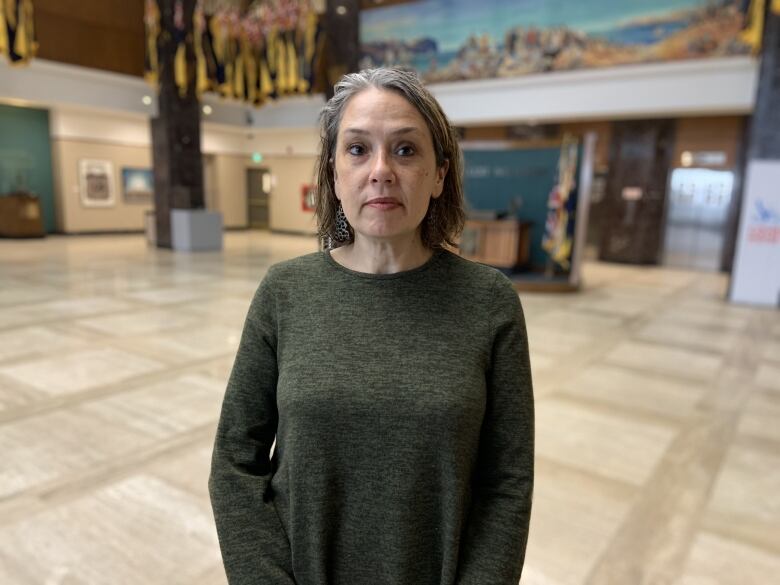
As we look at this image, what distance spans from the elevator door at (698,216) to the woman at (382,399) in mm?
14987

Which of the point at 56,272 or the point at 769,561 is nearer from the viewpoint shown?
the point at 769,561

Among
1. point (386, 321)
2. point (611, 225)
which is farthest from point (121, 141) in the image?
point (386, 321)

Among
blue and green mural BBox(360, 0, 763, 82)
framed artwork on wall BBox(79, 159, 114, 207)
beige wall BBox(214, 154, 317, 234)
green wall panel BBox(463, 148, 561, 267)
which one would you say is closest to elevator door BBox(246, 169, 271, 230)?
beige wall BBox(214, 154, 317, 234)

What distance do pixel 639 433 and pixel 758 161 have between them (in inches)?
287

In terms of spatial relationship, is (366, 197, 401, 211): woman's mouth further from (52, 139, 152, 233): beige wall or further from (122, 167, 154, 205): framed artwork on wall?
(122, 167, 154, 205): framed artwork on wall

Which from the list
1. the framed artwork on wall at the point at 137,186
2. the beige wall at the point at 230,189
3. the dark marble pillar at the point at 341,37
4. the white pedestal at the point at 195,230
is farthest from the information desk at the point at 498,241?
the beige wall at the point at 230,189

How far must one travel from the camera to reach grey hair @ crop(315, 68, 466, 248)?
1178mm

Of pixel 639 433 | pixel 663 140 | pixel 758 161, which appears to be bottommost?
pixel 639 433

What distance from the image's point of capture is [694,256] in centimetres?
1451

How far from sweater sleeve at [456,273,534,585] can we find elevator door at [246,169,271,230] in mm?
22130

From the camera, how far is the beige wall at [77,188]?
717 inches

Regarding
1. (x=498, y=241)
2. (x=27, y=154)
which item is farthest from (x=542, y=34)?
(x=27, y=154)

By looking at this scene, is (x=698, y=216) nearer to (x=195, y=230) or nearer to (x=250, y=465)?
(x=195, y=230)

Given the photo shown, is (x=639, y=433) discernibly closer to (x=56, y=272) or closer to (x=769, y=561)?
(x=769, y=561)
